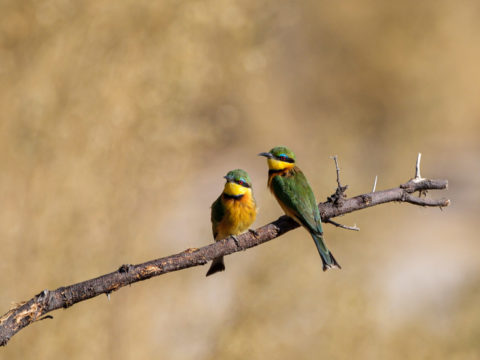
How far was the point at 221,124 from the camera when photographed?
5188 mm

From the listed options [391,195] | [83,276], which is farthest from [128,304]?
[391,195]

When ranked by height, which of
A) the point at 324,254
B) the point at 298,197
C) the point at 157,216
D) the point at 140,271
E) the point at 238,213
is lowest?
the point at 140,271

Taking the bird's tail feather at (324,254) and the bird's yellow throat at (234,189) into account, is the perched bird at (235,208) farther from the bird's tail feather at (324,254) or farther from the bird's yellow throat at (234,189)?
the bird's tail feather at (324,254)

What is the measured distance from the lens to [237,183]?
11.3 feet

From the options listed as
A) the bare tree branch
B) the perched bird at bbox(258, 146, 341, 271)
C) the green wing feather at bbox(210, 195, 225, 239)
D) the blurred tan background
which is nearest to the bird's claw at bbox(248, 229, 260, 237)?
the bare tree branch

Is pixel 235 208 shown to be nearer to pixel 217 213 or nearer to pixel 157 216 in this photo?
pixel 217 213

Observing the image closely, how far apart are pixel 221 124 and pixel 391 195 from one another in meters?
2.62

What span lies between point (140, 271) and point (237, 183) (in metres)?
1.34

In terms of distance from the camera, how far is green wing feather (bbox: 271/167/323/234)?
2.91 metres

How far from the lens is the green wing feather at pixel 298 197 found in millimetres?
2912

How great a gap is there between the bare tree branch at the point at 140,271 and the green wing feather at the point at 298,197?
140 millimetres

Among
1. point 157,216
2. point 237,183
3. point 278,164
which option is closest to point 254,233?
point 278,164

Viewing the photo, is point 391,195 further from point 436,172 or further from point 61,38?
point 436,172

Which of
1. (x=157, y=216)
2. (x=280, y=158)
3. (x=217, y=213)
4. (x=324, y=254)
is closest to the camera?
(x=324, y=254)
